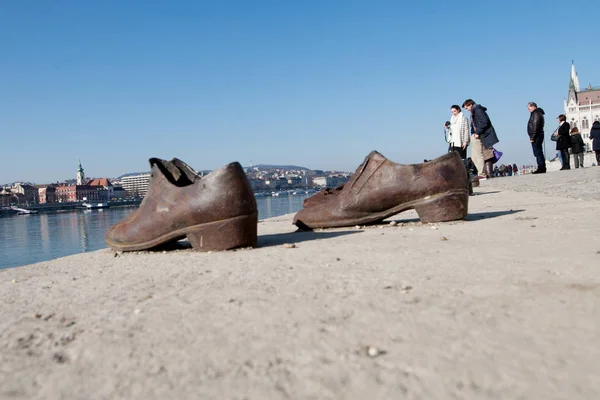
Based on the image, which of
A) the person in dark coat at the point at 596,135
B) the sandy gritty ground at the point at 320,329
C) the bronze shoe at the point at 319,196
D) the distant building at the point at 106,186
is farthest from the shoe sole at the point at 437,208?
the distant building at the point at 106,186

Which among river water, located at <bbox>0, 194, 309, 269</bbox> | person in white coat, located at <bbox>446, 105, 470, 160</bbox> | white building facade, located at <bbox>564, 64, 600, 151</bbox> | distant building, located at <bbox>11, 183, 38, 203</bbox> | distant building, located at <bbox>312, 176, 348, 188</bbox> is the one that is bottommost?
river water, located at <bbox>0, 194, 309, 269</bbox>

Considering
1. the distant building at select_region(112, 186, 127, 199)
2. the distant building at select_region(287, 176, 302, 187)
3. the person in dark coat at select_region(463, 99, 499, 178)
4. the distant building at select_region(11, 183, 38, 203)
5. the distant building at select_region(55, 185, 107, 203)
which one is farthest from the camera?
the distant building at select_region(287, 176, 302, 187)

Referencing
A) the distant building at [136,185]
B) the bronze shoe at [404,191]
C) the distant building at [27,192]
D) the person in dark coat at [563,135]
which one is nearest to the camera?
the bronze shoe at [404,191]

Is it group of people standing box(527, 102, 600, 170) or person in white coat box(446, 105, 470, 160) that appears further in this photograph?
group of people standing box(527, 102, 600, 170)

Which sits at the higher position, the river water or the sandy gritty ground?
the sandy gritty ground

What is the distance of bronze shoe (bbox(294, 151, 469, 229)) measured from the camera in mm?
4113

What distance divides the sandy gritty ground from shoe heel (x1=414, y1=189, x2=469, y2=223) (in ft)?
5.51

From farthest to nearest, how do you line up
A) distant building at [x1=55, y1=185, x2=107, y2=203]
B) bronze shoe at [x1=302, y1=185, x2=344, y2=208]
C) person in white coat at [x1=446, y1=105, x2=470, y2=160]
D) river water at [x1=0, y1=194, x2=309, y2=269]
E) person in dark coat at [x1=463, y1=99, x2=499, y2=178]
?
distant building at [x1=55, y1=185, x2=107, y2=203]
person in dark coat at [x1=463, y1=99, x2=499, y2=178]
person in white coat at [x1=446, y1=105, x2=470, y2=160]
river water at [x1=0, y1=194, x2=309, y2=269]
bronze shoe at [x1=302, y1=185, x2=344, y2=208]

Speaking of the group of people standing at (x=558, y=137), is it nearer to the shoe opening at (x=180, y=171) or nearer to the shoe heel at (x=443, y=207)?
the shoe heel at (x=443, y=207)

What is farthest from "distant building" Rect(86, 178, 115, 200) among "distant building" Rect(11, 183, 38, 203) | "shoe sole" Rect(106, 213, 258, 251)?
"shoe sole" Rect(106, 213, 258, 251)

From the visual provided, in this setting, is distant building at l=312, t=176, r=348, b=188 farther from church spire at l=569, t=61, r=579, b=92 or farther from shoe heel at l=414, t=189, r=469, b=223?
shoe heel at l=414, t=189, r=469, b=223

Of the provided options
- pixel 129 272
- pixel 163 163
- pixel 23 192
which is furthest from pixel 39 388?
pixel 23 192

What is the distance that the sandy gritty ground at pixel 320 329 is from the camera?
3.22 ft

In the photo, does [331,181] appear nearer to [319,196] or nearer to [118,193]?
[118,193]
